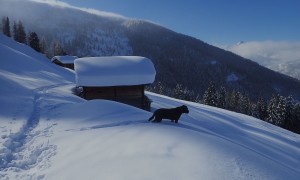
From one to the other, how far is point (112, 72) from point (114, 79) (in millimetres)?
710

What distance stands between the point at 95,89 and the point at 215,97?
155 feet

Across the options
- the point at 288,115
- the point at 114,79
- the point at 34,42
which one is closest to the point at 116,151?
the point at 114,79

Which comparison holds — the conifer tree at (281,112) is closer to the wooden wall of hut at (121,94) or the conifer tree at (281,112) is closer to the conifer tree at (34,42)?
the wooden wall of hut at (121,94)

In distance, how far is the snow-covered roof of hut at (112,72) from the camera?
97.3 feet

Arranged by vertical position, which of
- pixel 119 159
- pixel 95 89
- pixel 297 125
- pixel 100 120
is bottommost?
pixel 297 125

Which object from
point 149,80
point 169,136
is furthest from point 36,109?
point 149,80

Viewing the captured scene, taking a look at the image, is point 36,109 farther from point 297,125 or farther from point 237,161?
point 297,125

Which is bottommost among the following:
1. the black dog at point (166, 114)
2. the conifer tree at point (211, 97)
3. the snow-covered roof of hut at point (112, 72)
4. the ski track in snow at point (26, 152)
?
the conifer tree at point (211, 97)

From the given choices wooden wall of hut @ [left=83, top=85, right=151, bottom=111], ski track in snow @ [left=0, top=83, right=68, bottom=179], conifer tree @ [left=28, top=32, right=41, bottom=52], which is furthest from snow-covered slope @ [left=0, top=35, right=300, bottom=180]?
conifer tree @ [left=28, top=32, right=41, bottom=52]

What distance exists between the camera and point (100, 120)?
1455 cm

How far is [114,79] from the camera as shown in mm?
30188

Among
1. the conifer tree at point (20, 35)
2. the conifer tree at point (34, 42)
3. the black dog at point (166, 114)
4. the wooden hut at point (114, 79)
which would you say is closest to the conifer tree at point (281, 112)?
the wooden hut at point (114, 79)

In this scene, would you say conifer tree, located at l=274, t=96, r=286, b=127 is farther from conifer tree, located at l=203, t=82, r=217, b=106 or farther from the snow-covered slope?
the snow-covered slope

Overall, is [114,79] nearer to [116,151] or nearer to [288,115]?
[116,151]
